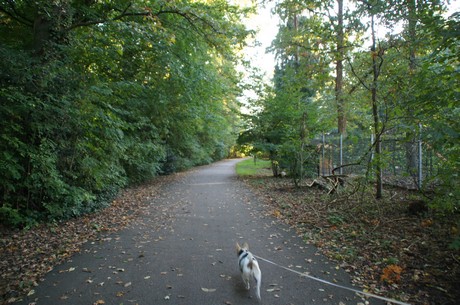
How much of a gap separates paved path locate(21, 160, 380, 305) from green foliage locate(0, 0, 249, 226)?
2.31 metres

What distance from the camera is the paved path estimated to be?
3.51m

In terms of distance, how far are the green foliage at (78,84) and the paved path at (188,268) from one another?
2.31 meters

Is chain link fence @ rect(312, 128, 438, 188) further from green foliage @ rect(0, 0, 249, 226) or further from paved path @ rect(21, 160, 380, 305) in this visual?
green foliage @ rect(0, 0, 249, 226)

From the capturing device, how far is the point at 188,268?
436cm

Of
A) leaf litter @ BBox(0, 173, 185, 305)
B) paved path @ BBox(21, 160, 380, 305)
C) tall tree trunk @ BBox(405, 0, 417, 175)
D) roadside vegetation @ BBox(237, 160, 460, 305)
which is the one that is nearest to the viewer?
paved path @ BBox(21, 160, 380, 305)

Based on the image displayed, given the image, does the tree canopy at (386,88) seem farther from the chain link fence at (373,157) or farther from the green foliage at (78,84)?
the green foliage at (78,84)

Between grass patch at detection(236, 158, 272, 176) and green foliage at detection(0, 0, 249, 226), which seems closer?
green foliage at detection(0, 0, 249, 226)

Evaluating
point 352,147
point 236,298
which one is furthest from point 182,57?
point 236,298

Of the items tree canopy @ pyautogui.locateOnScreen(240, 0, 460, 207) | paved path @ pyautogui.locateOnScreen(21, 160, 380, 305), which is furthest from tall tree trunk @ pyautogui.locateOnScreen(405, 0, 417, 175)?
paved path @ pyautogui.locateOnScreen(21, 160, 380, 305)

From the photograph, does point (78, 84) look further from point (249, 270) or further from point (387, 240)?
point (387, 240)

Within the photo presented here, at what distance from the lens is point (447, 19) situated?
12.9 ft

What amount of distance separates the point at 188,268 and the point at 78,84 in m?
5.63

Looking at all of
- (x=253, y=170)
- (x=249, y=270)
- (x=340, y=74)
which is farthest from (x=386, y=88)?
(x=253, y=170)

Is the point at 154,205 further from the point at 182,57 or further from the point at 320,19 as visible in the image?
the point at 320,19
